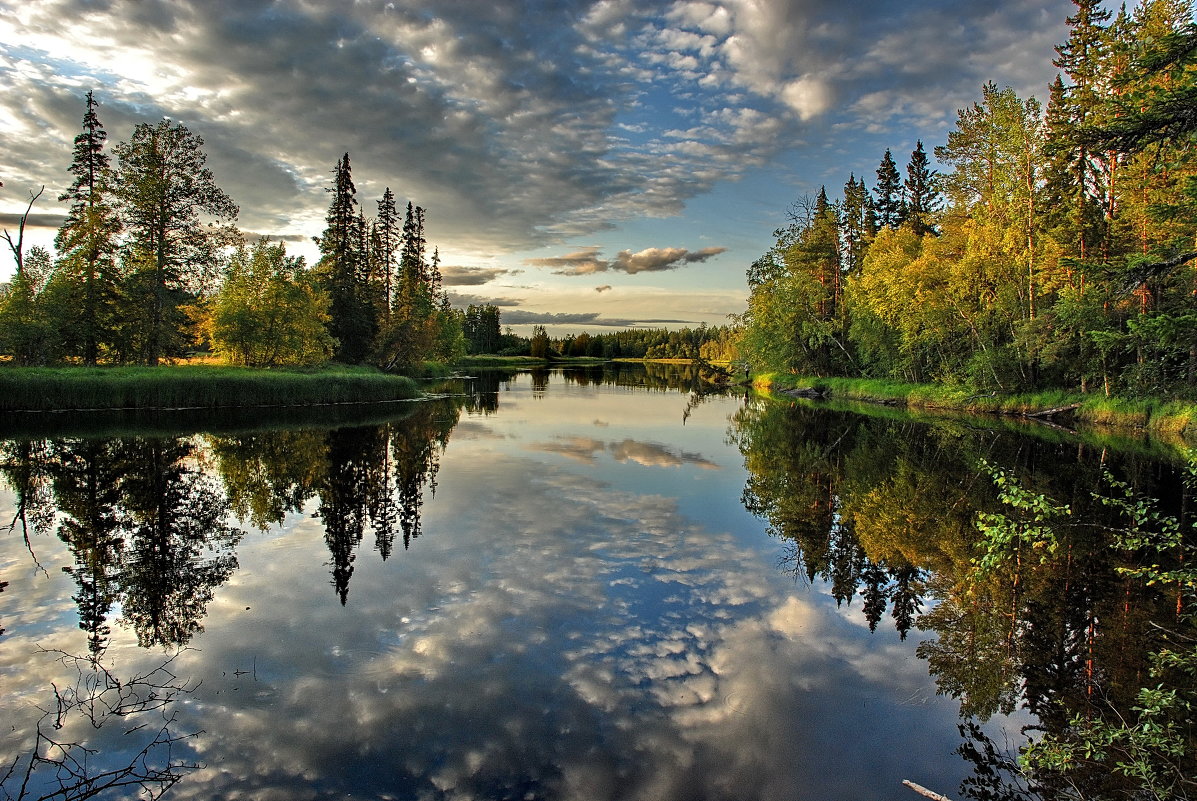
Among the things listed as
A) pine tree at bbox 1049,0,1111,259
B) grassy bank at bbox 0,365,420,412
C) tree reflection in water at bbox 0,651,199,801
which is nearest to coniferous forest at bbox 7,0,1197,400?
pine tree at bbox 1049,0,1111,259

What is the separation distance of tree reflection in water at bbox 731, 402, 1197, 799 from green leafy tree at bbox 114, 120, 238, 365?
1426 inches

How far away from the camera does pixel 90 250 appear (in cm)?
3544

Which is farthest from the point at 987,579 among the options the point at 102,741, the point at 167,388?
the point at 167,388

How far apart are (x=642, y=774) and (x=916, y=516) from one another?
989cm

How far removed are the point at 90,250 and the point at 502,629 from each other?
42.0m

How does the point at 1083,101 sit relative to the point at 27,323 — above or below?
above

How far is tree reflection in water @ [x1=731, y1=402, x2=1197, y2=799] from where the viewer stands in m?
5.53

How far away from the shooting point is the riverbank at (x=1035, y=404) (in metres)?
23.3

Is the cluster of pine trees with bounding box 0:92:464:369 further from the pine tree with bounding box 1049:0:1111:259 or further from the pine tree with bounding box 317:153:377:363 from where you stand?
the pine tree with bounding box 1049:0:1111:259

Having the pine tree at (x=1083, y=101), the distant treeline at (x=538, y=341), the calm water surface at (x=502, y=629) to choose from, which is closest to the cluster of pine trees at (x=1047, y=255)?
the pine tree at (x=1083, y=101)

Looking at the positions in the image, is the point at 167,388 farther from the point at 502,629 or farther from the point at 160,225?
the point at 502,629

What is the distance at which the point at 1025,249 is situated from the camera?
1187 inches

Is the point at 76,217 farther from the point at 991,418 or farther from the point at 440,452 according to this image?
the point at 991,418

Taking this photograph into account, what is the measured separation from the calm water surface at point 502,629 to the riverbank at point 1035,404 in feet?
51.4
